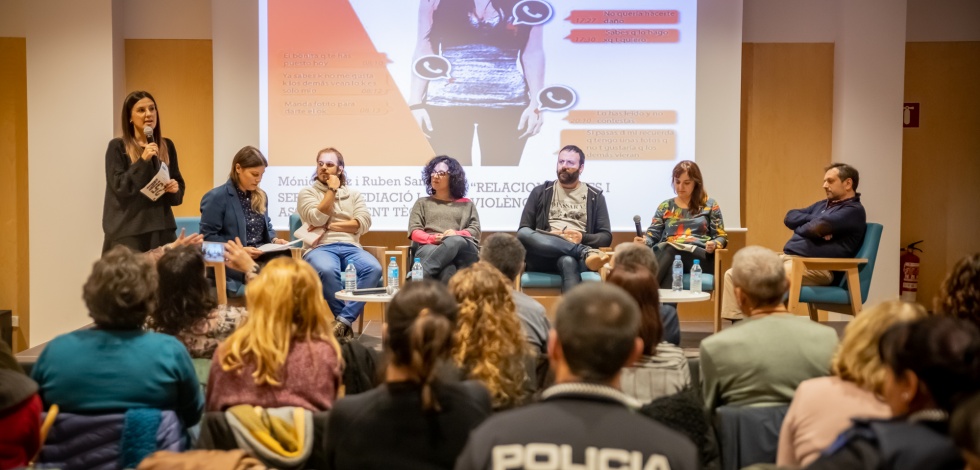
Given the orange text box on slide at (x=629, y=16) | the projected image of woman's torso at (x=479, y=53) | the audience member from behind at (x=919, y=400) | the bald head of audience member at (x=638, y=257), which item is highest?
the orange text box on slide at (x=629, y=16)

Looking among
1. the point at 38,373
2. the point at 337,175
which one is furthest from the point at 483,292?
the point at 337,175

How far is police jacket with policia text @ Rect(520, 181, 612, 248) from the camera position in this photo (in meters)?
5.88

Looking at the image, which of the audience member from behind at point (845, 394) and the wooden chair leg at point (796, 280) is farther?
the wooden chair leg at point (796, 280)

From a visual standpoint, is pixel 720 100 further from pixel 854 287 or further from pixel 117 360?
pixel 117 360

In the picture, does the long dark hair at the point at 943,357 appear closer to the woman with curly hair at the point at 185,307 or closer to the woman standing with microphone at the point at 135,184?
A: the woman with curly hair at the point at 185,307

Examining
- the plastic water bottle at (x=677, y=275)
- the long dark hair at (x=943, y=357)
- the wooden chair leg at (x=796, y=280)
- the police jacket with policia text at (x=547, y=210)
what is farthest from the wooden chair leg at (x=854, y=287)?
the long dark hair at (x=943, y=357)

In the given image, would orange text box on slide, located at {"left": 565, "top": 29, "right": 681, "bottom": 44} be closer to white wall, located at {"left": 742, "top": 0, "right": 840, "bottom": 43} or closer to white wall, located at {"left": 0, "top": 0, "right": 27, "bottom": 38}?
white wall, located at {"left": 742, "top": 0, "right": 840, "bottom": 43}

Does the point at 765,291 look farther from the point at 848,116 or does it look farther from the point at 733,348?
the point at 848,116

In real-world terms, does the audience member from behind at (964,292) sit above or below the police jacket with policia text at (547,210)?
below

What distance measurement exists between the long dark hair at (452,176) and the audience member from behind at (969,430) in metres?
4.59

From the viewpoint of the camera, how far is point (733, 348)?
2.55 m

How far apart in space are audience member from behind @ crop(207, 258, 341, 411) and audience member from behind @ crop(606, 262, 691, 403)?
0.86 meters

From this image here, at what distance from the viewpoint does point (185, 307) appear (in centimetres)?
282

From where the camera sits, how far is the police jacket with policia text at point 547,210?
19.3 feet
